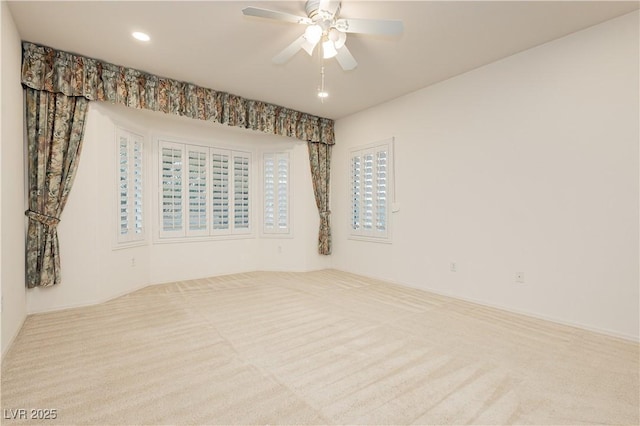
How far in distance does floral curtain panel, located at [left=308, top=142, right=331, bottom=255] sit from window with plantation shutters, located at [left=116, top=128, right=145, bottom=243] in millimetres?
2749

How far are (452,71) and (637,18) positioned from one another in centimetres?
159

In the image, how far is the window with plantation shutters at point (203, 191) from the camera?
4.81 metres

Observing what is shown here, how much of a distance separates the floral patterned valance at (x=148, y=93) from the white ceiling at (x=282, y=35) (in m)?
0.15

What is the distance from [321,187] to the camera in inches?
228

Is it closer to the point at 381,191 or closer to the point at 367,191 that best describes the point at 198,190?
the point at 367,191

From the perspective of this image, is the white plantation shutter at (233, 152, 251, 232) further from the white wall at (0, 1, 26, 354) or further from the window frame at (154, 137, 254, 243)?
the white wall at (0, 1, 26, 354)

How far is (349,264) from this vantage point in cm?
557

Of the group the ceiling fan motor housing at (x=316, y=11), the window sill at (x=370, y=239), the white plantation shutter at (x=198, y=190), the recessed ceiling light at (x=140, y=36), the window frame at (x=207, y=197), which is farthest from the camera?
the white plantation shutter at (x=198, y=190)

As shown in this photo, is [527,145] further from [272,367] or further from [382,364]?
[272,367]

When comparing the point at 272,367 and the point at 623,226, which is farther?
the point at 623,226

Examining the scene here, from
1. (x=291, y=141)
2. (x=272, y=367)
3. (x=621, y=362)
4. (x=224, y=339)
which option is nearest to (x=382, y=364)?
(x=272, y=367)

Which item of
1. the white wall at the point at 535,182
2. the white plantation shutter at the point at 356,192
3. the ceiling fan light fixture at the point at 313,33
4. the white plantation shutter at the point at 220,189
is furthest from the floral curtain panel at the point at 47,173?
the white wall at the point at 535,182

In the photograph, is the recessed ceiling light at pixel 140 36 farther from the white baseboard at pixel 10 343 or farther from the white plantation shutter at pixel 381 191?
the white plantation shutter at pixel 381 191

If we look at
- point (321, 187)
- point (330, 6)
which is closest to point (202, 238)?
point (321, 187)
